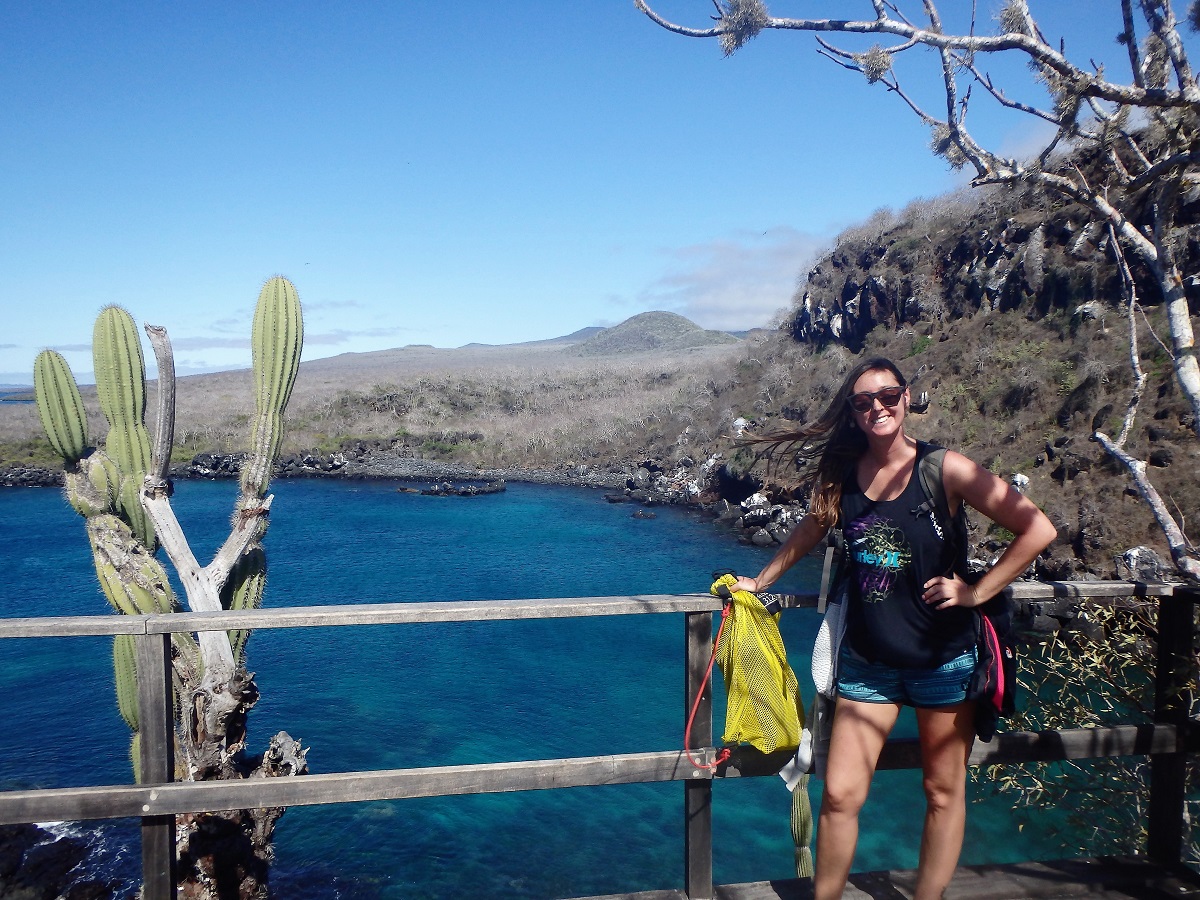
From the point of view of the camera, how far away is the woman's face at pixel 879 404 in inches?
104

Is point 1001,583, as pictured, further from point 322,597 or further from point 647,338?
point 647,338

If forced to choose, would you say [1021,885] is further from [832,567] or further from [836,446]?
[836,446]

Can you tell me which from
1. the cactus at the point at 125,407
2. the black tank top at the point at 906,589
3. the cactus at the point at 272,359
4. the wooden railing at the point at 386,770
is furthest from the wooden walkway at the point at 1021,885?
the cactus at the point at 125,407

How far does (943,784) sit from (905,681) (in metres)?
0.35

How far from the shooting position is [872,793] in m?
12.3

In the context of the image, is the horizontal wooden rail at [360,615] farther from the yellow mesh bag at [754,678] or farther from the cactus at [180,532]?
the cactus at [180,532]

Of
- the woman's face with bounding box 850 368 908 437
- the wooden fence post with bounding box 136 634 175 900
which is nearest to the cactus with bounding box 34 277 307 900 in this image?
the wooden fence post with bounding box 136 634 175 900

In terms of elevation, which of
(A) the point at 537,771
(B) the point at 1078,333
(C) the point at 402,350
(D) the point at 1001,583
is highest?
(C) the point at 402,350

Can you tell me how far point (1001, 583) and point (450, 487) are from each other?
3910 cm

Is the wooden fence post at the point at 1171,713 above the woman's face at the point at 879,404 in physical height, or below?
below

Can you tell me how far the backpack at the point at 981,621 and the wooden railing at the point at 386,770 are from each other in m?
0.20

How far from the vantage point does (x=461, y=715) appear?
1519cm

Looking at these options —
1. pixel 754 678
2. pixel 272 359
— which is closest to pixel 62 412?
pixel 272 359

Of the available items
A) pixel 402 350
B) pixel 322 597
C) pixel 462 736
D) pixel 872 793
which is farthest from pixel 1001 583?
pixel 402 350
